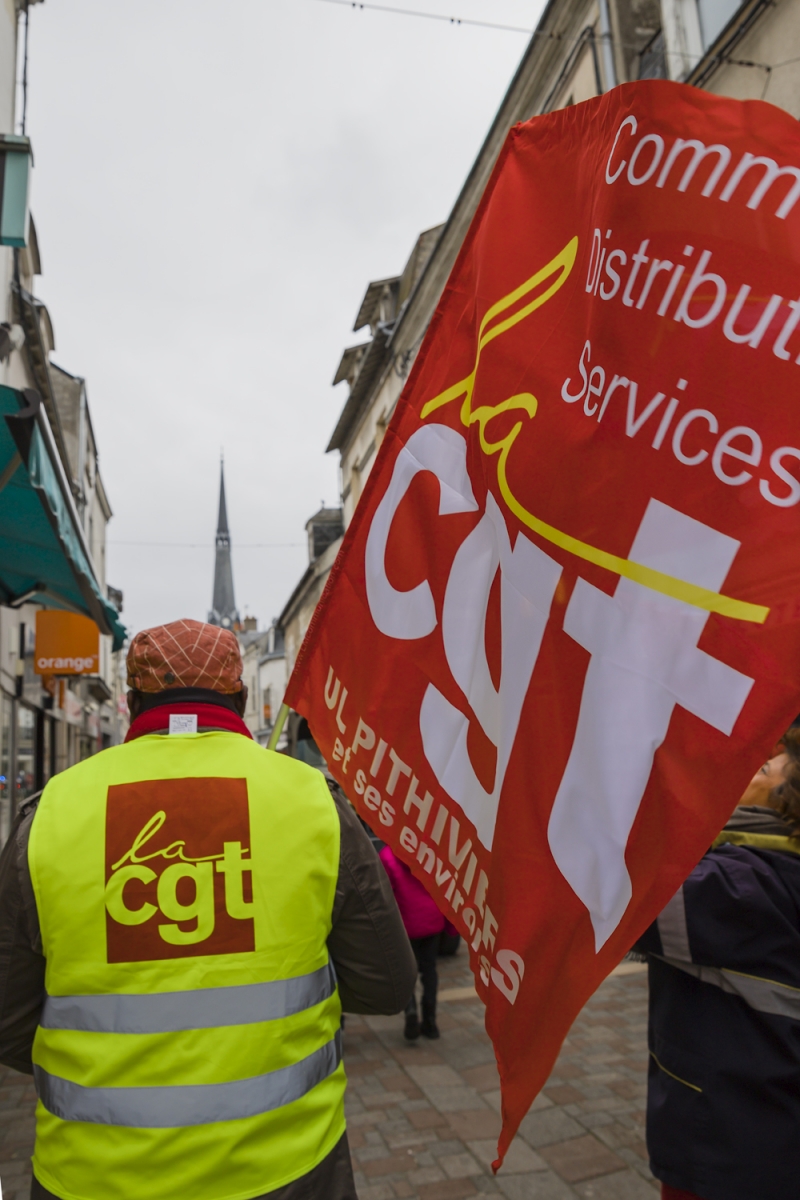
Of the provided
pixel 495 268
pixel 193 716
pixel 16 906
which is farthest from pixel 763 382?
pixel 16 906

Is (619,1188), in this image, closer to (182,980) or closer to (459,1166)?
(459,1166)

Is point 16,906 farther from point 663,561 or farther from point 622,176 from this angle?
point 622,176

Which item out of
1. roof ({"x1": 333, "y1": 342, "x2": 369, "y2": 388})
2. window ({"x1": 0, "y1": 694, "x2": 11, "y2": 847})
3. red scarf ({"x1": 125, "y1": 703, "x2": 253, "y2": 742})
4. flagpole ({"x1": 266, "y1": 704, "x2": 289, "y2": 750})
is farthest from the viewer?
roof ({"x1": 333, "y1": 342, "x2": 369, "y2": 388})

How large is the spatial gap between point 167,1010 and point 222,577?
9827 cm

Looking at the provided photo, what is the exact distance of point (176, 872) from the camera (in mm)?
1744

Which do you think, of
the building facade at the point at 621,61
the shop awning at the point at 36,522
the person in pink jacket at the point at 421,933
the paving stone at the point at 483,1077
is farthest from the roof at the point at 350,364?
the paving stone at the point at 483,1077

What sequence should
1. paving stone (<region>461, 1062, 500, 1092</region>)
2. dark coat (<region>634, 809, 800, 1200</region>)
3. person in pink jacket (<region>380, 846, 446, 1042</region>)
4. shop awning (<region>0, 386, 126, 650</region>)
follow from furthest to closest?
1. person in pink jacket (<region>380, 846, 446, 1042</region>)
2. shop awning (<region>0, 386, 126, 650</region>)
3. paving stone (<region>461, 1062, 500, 1092</region>)
4. dark coat (<region>634, 809, 800, 1200</region>)

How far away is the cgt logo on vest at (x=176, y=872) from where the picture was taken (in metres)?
1.70

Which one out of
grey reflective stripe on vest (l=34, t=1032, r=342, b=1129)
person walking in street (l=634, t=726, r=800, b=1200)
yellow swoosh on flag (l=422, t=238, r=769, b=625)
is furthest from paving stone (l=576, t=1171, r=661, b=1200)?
yellow swoosh on flag (l=422, t=238, r=769, b=625)

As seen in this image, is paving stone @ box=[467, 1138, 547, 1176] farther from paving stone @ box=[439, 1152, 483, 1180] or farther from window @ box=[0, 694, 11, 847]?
window @ box=[0, 694, 11, 847]

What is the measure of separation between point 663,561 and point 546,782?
1.41 feet

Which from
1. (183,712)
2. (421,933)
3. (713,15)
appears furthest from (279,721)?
(713,15)

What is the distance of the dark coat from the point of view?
180 centimetres

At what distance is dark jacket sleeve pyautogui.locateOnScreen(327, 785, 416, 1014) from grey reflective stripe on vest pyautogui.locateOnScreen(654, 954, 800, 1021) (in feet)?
2.04
